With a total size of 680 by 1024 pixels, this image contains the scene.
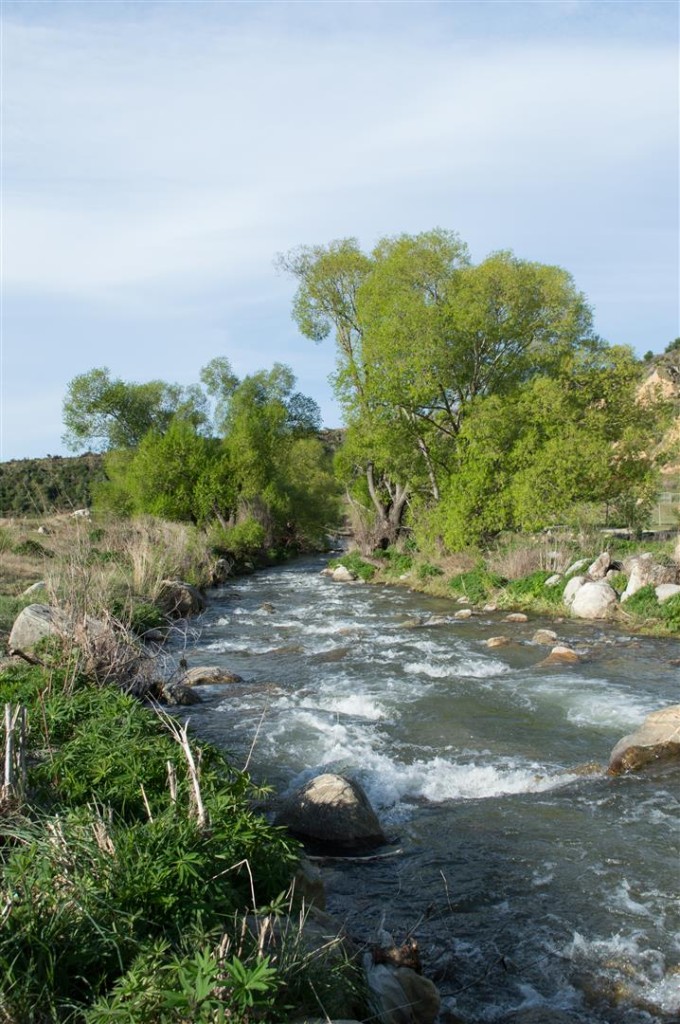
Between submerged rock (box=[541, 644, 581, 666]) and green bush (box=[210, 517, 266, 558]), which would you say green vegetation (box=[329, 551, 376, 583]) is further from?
submerged rock (box=[541, 644, 581, 666])

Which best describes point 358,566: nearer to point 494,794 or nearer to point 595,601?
point 595,601

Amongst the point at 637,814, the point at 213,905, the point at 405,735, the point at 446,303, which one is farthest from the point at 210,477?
the point at 213,905

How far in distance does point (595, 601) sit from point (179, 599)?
10145mm

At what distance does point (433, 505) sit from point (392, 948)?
2156 centimetres

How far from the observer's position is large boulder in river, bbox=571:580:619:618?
16.4 m

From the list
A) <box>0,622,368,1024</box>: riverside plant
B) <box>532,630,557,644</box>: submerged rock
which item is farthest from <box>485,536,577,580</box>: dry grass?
<box>0,622,368,1024</box>: riverside plant

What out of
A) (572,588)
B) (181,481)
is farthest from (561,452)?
(181,481)

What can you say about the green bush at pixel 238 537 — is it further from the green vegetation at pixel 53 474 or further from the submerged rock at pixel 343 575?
the green vegetation at pixel 53 474

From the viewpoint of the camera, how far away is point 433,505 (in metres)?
26.0

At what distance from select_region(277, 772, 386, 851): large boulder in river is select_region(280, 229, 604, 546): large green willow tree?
17.3 metres

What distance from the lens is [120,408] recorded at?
43.4 metres

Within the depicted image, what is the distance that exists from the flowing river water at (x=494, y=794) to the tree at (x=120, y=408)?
3028 centimetres

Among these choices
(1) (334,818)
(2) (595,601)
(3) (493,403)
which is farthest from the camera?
(3) (493,403)

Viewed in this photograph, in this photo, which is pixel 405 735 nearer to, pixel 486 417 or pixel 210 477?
pixel 486 417
